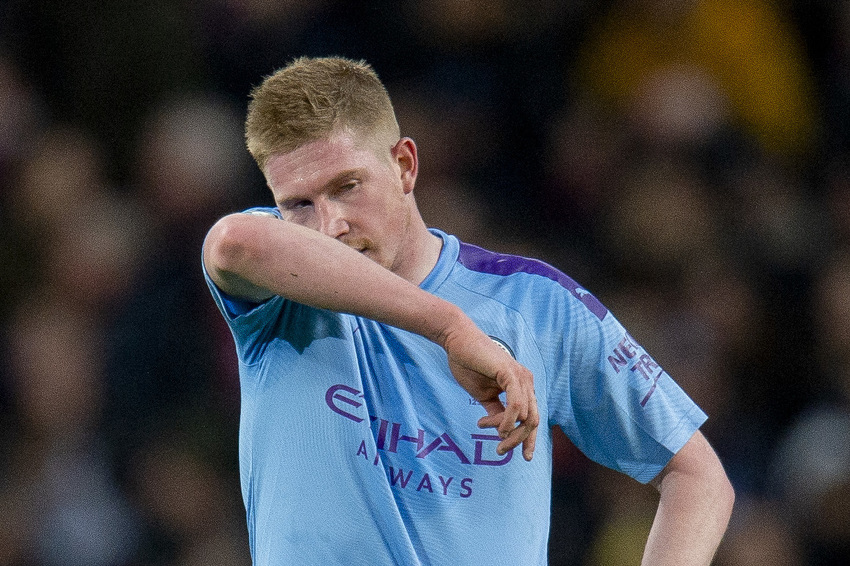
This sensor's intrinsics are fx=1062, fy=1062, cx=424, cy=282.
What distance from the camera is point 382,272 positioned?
2.06 m

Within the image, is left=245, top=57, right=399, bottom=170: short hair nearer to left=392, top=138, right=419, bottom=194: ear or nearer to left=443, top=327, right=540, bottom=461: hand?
left=392, top=138, right=419, bottom=194: ear

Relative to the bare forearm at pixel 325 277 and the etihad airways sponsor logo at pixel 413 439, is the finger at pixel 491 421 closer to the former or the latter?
the bare forearm at pixel 325 277

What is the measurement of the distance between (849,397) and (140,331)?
341 centimetres

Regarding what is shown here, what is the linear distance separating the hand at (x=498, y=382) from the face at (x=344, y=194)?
1.77 feet

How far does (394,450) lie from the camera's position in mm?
2375

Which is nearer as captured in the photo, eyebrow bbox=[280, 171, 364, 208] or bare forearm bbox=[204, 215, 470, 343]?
bare forearm bbox=[204, 215, 470, 343]

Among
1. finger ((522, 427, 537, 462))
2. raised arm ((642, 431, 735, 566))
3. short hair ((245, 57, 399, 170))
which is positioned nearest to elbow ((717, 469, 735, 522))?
raised arm ((642, 431, 735, 566))

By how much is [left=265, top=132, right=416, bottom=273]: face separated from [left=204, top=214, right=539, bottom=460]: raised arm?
0.37 meters

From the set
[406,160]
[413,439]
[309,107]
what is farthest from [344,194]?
[413,439]

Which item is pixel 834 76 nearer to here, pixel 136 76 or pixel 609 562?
pixel 609 562

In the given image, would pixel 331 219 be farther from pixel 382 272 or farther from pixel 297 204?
pixel 382 272

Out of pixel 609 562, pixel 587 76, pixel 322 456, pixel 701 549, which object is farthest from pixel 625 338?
pixel 587 76

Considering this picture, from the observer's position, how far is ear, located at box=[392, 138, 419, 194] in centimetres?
272

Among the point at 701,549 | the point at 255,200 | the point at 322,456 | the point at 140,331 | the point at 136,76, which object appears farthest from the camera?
the point at 136,76
